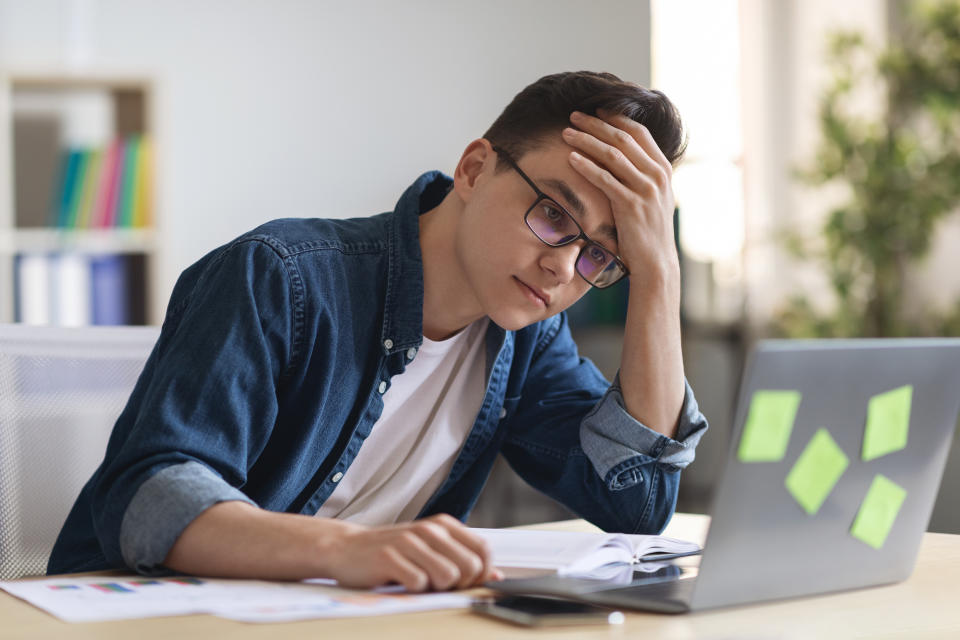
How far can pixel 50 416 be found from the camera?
1.40 m

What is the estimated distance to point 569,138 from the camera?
1.25 m

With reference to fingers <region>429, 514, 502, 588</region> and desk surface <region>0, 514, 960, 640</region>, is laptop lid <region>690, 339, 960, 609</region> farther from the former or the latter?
fingers <region>429, 514, 502, 588</region>

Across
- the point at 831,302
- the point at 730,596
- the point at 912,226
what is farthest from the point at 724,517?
the point at 831,302

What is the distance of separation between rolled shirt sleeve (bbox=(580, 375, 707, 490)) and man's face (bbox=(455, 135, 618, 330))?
0.49 feet

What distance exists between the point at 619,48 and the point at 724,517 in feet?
8.96

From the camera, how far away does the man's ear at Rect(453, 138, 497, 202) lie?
133cm

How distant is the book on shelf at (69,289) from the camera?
10.3 ft

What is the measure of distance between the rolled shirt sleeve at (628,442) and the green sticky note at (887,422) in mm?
385

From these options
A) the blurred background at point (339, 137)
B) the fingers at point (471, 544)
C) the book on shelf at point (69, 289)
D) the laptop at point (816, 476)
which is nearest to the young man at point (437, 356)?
the fingers at point (471, 544)

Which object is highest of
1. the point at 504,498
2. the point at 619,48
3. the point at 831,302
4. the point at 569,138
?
the point at 619,48

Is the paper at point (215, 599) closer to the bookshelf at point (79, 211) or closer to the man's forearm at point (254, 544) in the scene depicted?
the man's forearm at point (254, 544)

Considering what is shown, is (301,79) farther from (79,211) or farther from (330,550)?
(330,550)

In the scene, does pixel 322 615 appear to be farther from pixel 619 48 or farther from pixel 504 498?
pixel 504 498

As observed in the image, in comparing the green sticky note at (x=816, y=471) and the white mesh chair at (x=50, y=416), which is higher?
the green sticky note at (x=816, y=471)
